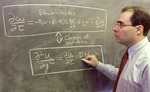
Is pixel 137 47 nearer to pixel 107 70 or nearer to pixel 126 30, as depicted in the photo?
pixel 126 30

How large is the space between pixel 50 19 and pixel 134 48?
2.64 ft

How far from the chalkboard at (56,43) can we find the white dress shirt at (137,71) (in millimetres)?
356

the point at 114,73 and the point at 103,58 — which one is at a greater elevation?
the point at 103,58

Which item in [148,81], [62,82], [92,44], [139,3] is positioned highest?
[139,3]

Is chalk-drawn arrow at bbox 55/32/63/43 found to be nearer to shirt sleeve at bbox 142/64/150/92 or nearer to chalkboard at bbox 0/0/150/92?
chalkboard at bbox 0/0/150/92

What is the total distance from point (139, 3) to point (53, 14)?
40.6 inches

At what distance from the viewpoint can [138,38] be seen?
1.25 meters

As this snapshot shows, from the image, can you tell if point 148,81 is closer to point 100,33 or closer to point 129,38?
point 129,38

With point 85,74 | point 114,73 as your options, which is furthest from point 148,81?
point 85,74

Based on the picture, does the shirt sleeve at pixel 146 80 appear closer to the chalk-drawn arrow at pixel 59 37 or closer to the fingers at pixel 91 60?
the fingers at pixel 91 60

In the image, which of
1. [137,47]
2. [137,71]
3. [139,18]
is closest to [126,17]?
[139,18]

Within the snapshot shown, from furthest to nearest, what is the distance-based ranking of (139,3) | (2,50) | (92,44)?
(139,3)
(92,44)
(2,50)

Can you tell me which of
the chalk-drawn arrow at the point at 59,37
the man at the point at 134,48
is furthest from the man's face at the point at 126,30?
the chalk-drawn arrow at the point at 59,37

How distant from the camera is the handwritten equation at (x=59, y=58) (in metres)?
1.32
